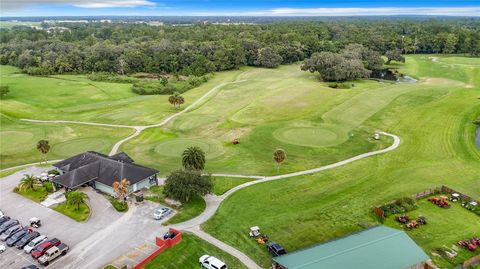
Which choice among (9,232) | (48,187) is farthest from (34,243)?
(48,187)

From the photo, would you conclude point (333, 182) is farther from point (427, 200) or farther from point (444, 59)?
point (444, 59)

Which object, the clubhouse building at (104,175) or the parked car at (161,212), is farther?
the clubhouse building at (104,175)

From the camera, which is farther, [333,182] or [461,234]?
[333,182]

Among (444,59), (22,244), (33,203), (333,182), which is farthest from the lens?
(444,59)

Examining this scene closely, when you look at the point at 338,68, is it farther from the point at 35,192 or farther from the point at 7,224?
the point at 7,224

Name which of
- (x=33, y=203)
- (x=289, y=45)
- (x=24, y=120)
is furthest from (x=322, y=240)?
(x=289, y=45)

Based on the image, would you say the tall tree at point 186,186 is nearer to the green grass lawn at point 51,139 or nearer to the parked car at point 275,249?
the parked car at point 275,249

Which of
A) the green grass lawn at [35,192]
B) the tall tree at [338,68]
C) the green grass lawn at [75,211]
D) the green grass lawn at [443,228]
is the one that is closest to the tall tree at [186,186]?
the green grass lawn at [75,211]
